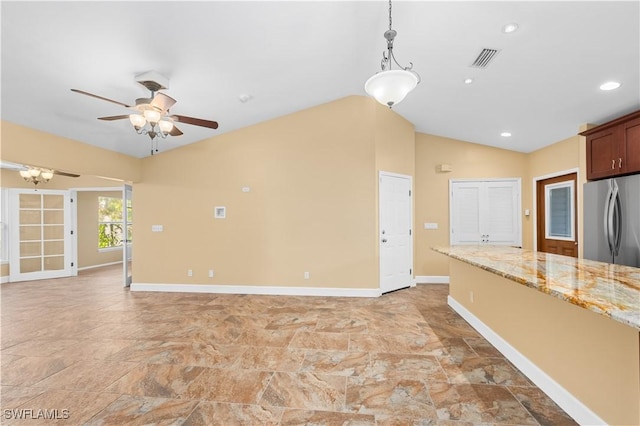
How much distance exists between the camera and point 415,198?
5.86m

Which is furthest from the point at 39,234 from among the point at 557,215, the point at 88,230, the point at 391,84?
the point at 557,215

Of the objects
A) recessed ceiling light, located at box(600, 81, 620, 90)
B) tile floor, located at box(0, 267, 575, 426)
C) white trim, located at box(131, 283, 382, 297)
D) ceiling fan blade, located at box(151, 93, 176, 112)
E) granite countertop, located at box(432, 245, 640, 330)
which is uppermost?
recessed ceiling light, located at box(600, 81, 620, 90)

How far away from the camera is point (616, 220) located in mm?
3412

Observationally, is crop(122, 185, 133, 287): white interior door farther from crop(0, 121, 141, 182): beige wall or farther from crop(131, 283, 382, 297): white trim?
crop(0, 121, 141, 182): beige wall

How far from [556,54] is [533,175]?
3634mm

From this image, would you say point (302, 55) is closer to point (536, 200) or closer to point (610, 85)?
point (610, 85)

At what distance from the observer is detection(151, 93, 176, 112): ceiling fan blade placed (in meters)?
2.82

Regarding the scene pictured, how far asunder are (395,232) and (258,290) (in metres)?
2.73

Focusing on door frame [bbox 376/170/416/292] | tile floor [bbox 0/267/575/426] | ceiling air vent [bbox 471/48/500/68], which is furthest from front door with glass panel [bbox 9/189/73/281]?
ceiling air vent [bbox 471/48/500/68]

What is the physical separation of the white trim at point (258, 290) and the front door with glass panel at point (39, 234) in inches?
127

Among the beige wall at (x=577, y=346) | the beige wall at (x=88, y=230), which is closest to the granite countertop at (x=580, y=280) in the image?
the beige wall at (x=577, y=346)

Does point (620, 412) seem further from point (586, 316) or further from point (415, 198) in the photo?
point (415, 198)

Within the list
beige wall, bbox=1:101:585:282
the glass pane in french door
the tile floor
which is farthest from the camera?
the glass pane in french door

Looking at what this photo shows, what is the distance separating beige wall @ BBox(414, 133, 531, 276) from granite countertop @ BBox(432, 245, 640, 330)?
309 cm
